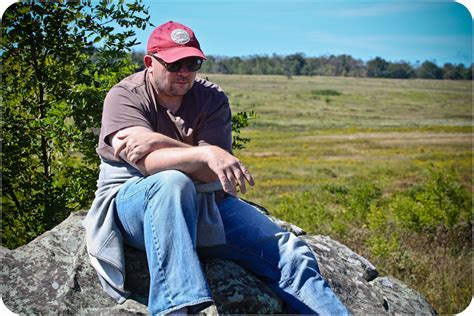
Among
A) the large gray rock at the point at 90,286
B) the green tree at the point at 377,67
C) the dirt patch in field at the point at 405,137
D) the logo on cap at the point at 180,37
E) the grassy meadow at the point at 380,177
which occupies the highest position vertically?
the green tree at the point at 377,67

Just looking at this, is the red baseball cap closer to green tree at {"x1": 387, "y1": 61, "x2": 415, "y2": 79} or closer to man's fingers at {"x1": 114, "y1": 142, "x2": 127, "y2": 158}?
man's fingers at {"x1": 114, "y1": 142, "x2": 127, "y2": 158}

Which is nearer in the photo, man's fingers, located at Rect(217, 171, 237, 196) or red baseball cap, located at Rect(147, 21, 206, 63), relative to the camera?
man's fingers, located at Rect(217, 171, 237, 196)

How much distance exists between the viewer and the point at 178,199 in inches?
127

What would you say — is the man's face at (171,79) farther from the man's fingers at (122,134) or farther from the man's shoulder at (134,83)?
the man's fingers at (122,134)

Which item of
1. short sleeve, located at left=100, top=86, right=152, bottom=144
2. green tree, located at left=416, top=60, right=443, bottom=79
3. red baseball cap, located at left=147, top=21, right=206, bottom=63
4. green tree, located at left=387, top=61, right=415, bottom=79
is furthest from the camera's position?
green tree, located at left=387, top=61, right=415, bottom=79

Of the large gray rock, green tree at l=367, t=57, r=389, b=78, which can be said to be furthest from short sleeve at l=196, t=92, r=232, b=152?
green tree at l=367, t=57, r=389, b=78

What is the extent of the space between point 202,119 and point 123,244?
3.08 feet

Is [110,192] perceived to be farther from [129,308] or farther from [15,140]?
[15,140]

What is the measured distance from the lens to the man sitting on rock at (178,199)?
10.5 feet

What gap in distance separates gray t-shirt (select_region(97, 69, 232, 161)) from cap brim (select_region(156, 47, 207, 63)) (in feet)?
0.72

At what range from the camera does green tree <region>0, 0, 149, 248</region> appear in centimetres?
577

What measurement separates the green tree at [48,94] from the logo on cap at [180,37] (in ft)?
6.74

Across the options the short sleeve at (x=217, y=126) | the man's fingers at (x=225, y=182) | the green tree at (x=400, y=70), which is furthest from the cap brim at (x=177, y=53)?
the green tree at (x=400, y=70)

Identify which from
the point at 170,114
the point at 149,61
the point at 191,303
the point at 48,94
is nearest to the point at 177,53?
the point at 149,61
